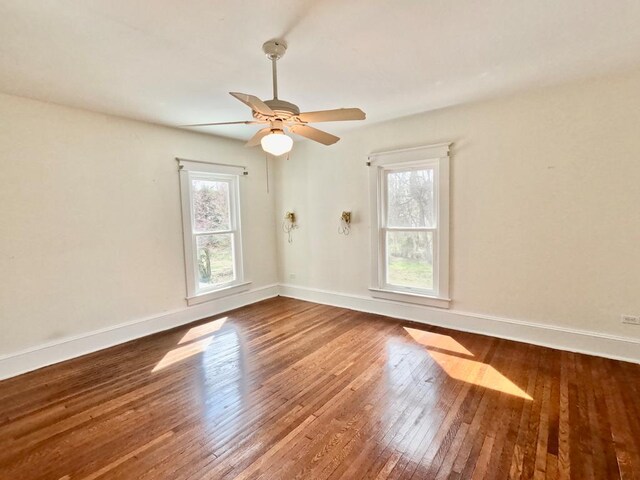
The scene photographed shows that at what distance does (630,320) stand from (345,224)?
333 cm

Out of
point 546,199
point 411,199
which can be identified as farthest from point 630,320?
point 411,199

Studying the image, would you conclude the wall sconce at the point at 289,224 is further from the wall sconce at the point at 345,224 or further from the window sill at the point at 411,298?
the window sill at the point at 411,298

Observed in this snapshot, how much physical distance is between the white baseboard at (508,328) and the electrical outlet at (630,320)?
0.16 meters

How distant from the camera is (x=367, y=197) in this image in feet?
15.0

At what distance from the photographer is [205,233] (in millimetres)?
4652

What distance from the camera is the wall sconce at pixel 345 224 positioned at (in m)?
4.74

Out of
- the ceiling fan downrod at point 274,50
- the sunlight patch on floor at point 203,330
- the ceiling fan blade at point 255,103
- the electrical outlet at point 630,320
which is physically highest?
the ceiling fan downrod at point 274,50

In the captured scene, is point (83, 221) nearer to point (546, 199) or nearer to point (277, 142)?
point (277, 142)

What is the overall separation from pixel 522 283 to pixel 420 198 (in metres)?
1.54

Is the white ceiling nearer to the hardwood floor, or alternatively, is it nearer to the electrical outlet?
the electrical outlet

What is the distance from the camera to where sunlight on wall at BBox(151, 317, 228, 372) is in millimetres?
3264

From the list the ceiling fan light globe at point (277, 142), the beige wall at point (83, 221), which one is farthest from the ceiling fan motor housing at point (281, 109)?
the beige wall at point (83, 221)

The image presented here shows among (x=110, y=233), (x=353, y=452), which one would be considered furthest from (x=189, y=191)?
(x=353, y=452)

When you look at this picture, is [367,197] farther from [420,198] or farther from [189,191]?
[189,191]
